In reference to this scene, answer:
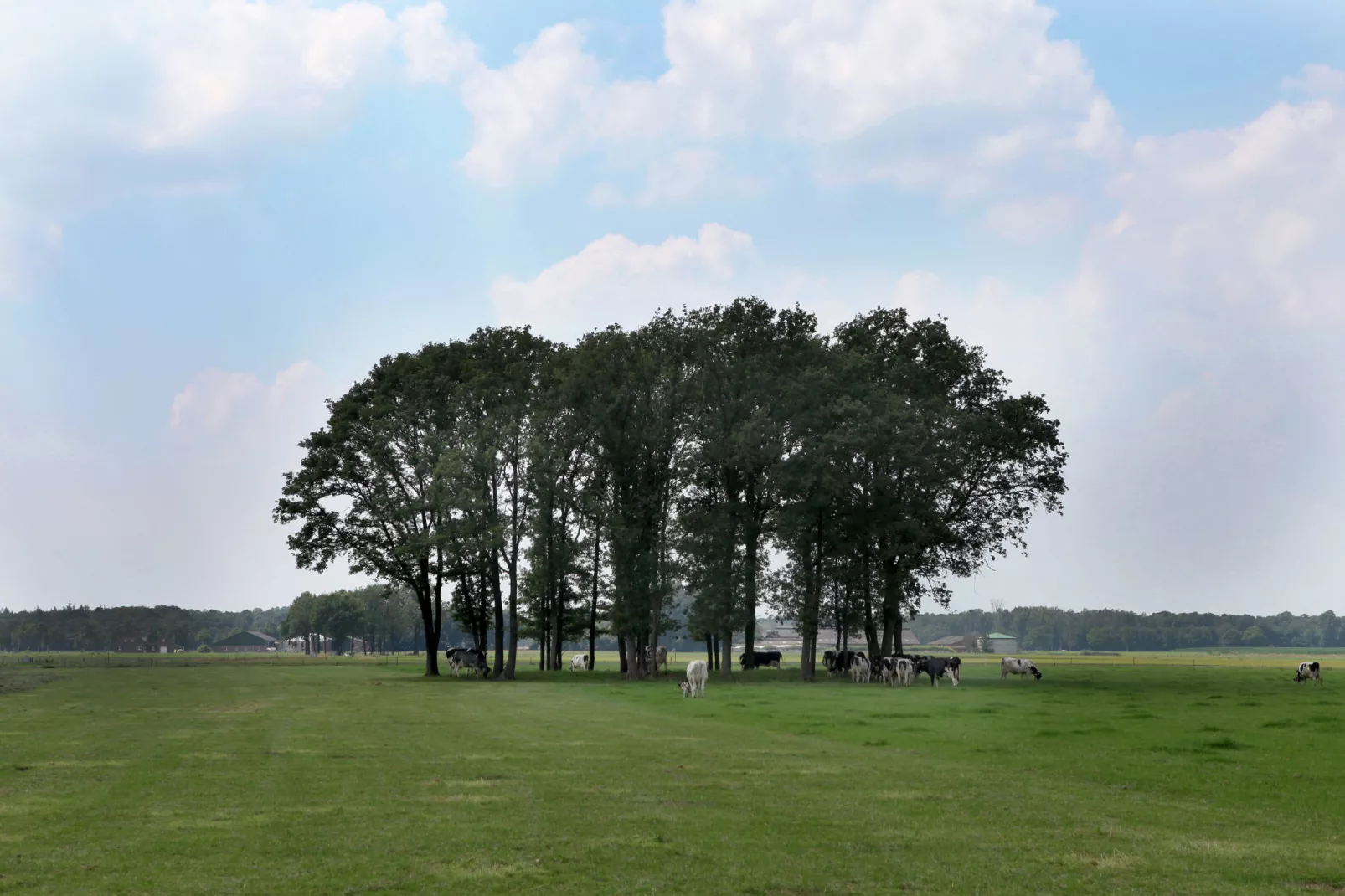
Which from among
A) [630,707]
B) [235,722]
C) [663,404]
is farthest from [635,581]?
[235,722]

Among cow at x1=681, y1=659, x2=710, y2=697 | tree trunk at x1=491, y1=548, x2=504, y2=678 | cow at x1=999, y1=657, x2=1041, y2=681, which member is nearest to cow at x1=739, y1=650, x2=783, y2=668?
cow at x1=999, y1=657, x2=1041, y2=681

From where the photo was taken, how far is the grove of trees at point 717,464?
72.2 m

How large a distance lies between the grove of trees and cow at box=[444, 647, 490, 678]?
400 centimetres

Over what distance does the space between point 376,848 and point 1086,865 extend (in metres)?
9.01

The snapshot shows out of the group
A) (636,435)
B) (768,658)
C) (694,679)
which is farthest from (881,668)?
(768,658)

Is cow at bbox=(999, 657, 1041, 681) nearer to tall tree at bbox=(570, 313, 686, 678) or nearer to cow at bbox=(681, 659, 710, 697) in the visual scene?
tall tree at bbox=(570, 313, 686, 678)

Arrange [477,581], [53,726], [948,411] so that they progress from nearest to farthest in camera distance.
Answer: [53,726] < [948,411] < [477,581]

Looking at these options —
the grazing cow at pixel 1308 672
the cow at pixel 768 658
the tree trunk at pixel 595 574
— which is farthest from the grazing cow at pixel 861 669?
the grazing cow at pixel 1308 672

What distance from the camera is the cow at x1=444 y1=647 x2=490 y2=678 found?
3278 inches

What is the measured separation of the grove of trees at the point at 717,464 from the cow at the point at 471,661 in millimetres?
4001

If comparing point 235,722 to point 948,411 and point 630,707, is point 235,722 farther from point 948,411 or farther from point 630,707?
point 948,411

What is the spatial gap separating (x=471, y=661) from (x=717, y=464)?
2703cm

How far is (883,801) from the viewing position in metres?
18.5

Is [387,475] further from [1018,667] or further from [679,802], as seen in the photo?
[679,802]
